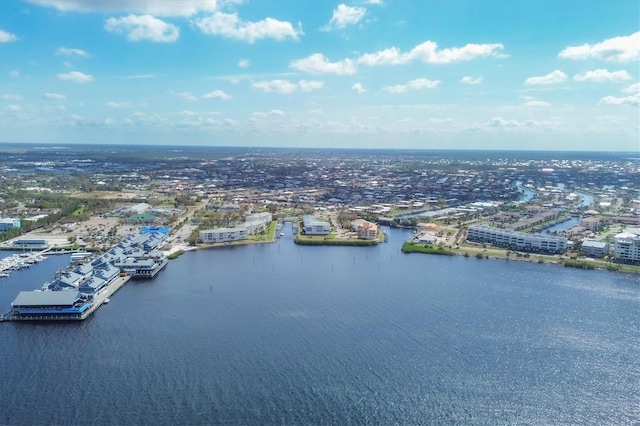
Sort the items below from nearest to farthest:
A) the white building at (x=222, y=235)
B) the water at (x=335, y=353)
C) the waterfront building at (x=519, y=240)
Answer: the water at (x=335, y=353)
the waterfront building at (x=519, y=240)
the white building at (x=222, y=235)

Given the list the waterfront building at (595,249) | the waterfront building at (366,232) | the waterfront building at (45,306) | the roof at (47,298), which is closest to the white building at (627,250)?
the waterfront building at (595,249)

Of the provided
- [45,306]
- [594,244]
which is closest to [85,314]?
[45,306]

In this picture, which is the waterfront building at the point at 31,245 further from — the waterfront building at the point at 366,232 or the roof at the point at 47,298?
the waterfront building at the point at 366,232

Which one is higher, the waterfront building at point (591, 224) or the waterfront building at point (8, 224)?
the waterfront building at point (591, 224)

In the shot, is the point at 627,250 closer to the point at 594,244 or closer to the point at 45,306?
the point at 594,244

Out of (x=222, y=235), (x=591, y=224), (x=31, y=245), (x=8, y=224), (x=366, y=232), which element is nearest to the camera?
(x=31, y=245)

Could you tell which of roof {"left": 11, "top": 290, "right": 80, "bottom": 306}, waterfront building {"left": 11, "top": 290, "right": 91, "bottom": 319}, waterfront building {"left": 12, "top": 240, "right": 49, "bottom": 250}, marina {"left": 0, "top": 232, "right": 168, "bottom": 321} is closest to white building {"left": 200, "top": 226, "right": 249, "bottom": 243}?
marina {"left": 0, "top": 232, "right": 168, "bottom": 321}

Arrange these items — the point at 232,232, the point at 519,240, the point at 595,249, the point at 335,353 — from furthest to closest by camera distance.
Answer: the point at 232,232 < the point at 519,240 < the point at 595,249 < the point at 335,353
